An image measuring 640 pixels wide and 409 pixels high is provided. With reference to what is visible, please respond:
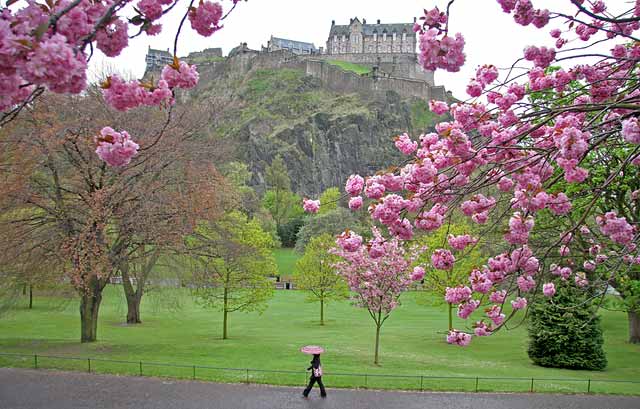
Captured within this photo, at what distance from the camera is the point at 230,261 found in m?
18.9

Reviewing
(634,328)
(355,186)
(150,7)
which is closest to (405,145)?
(355,186)

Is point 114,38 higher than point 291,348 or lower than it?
higher

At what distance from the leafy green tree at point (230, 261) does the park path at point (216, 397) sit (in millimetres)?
5628

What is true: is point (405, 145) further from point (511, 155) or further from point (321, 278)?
point (321, 278)

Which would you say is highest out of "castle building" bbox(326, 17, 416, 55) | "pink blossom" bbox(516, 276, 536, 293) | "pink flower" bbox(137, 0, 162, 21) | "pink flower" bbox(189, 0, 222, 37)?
"castle building" bbox(326, 17, 416, 55)

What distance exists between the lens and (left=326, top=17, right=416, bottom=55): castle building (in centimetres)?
10656

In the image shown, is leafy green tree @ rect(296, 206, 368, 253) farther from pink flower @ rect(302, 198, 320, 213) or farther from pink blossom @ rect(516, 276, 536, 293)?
pink blossom @ rect(516, 276, 536, 293)

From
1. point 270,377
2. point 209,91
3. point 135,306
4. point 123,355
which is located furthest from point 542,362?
point 209,91

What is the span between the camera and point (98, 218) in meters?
15.2

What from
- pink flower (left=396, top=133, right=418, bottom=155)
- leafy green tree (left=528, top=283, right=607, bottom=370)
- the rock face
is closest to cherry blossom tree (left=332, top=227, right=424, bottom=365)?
leafy green tree (left=528, top=283, right=607, bottom=370)

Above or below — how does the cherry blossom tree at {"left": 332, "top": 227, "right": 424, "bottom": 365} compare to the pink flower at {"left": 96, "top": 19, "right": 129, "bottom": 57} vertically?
below

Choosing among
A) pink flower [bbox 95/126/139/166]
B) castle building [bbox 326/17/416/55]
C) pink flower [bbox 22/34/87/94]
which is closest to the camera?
pink flower [bbox 22/34/87/94]

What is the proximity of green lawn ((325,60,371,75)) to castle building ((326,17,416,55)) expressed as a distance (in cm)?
242

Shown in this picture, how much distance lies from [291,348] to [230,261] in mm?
3441
